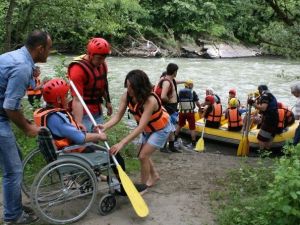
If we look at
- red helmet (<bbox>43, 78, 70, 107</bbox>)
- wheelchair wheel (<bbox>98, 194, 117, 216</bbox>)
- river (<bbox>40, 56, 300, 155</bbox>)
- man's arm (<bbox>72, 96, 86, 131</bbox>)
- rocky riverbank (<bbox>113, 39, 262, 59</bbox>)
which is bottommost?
river (<bbox>40, 56, 300, 155</bbox>)

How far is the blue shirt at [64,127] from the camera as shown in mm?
3656

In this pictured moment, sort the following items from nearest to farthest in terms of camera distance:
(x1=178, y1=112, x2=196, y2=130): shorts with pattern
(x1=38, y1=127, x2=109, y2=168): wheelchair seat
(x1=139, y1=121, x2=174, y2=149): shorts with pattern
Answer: (x1=38, y1=127, x2=109, y2=168): wheelchair seat
(x1=139, y1=121, x2=174, y2=149): shorts with pattern
(x1=178, y1=112, x2=196, y2=130): shorts with pattern

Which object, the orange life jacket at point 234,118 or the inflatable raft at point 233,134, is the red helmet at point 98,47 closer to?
the inflatable raft at point 233,134

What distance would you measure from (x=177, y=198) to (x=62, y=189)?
1245 millimetres

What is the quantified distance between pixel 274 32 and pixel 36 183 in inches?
188

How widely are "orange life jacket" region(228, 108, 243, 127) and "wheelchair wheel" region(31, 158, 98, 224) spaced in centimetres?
563

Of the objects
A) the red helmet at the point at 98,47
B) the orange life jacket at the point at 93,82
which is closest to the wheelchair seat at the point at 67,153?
the orange life jacket at the point at 93,82

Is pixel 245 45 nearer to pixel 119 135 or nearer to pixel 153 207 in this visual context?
pixel 119 135

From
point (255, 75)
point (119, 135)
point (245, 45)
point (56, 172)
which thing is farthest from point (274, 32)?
point (245, 45)

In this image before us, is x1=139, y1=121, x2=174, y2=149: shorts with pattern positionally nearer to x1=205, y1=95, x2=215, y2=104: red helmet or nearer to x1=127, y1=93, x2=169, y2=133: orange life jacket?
x1=127, y1=93, x2=169, y2=133: orange life jacket

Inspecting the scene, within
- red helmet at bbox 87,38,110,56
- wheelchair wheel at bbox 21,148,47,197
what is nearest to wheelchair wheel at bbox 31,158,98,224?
wheelchair wheel at bbox 21,148,47,197

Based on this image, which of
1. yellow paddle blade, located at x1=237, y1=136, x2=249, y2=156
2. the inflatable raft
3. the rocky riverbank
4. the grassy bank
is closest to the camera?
the grassy bank

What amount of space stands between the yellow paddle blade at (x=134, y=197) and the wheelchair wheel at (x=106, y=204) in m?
0.17

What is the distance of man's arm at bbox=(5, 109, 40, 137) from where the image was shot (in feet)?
10.6
